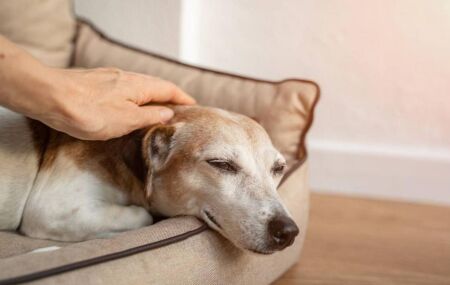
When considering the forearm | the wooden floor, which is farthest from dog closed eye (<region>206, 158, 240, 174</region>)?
the wooden floor

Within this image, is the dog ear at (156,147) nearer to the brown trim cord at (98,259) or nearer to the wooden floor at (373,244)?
the brown trim cord at (98,259)

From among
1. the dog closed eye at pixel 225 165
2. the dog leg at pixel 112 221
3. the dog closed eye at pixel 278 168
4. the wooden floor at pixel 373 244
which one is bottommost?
the wooden floor at pixel 373 244

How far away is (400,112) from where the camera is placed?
260cm

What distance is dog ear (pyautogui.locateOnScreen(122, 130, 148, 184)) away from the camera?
1.51 metres

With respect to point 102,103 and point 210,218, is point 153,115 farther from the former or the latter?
point 210,218

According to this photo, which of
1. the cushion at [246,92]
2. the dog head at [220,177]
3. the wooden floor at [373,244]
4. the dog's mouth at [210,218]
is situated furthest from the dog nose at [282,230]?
the cushion at [246,92]

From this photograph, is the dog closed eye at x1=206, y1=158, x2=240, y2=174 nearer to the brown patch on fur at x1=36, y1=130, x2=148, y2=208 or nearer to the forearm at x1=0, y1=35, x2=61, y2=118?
the brown patch on fur at x1=36, y1=130, x2=148, y2=208

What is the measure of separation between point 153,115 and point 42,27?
1.03 metres

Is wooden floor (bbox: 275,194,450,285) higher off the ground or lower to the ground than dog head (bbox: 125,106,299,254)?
lower

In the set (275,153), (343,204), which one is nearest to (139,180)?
(275,153)

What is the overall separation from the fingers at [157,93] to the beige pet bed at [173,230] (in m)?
0.36

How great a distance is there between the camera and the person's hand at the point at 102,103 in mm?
1374

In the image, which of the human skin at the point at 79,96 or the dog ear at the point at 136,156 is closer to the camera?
the human skin at the point at 79,96

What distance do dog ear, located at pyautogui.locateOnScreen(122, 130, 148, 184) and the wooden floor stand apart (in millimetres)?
598
